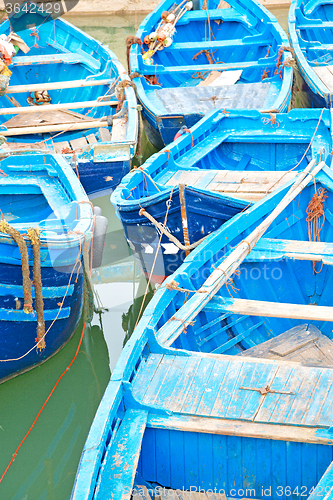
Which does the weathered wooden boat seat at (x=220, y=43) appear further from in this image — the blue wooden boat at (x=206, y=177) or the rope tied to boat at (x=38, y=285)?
the rope tied to boat at (x=38, y=285)

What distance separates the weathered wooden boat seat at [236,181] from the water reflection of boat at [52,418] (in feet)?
7.29

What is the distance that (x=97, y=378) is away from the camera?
573cm

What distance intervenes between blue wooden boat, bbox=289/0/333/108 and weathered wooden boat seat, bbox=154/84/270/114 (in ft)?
2.62

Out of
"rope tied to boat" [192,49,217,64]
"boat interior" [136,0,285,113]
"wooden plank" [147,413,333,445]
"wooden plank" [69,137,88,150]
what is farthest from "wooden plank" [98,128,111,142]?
"wooden plank" [147,413,333,445]

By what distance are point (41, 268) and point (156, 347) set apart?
1.58 metres

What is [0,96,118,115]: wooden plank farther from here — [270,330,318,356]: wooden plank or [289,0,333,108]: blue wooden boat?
[270,330,318,356]: wooden plank

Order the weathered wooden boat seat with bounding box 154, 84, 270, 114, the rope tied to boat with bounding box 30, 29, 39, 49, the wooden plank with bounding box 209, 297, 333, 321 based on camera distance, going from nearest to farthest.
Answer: the wooden plank with bounding box 209, 297, 333, 321, the weathered wooden boat seat with bounding box 154, 84, 270, 114, the rope tied to boat with bounding box 30, 29, 39, 49

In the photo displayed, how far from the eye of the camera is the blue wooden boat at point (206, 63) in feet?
26.1

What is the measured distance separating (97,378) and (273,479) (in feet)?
9.03

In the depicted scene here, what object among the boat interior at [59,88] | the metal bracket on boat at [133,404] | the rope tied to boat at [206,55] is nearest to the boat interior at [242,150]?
the boat interior at [59,88]

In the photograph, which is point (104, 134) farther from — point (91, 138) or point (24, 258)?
point (24, 258)

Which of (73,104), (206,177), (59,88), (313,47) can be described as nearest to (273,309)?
(206,177)

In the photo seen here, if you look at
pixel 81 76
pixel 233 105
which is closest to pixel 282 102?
pixel 233 105

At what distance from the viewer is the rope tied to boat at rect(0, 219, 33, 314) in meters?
Answer: 4.49
